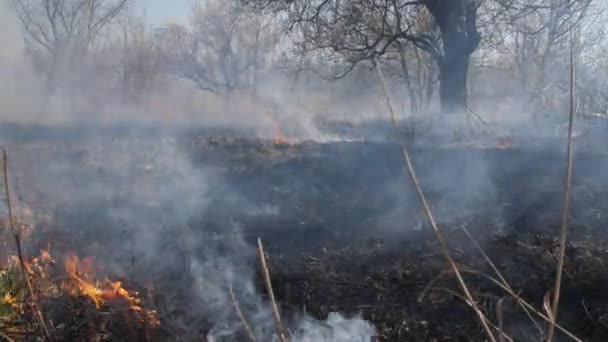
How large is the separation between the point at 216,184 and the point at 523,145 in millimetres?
5104

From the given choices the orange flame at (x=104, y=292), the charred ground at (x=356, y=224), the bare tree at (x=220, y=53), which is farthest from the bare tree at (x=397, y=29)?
the bare tree at (x=220, y=53)

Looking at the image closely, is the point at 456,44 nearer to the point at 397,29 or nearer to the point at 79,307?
the point at 397,29

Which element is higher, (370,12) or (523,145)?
(370,12)

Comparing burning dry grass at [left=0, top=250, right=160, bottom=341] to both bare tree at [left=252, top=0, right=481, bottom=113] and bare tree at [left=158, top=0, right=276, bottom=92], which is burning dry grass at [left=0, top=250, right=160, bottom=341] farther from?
bare tree at [left=158, top=0, right=276, bottom=92]

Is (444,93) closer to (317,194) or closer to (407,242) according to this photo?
(317,194)

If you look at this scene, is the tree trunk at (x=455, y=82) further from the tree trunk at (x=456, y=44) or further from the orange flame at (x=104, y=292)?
the orange flame at (x=104, y=292)

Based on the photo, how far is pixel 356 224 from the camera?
6.44 metres

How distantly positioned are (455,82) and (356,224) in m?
6.60

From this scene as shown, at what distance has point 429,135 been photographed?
434 inches

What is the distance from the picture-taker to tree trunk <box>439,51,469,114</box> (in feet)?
38.7

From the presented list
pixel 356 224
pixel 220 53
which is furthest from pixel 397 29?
pixel 220 53

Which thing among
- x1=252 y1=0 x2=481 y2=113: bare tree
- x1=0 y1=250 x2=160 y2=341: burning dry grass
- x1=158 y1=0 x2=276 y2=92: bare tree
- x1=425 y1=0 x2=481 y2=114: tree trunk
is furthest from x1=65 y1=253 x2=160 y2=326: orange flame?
x1=158 y1=0 x2=276 y2=92: bare tree

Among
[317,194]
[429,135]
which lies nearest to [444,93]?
[429,135]

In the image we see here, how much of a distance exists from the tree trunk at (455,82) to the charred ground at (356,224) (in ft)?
10.3
